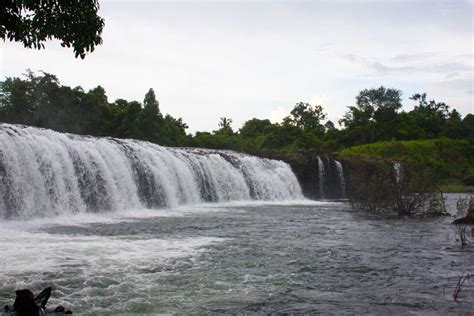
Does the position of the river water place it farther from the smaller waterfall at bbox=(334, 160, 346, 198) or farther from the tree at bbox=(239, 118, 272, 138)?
the tree at bbox=(239, 118, 272, 138)

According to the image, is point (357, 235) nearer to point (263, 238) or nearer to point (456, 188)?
point (263, 238)

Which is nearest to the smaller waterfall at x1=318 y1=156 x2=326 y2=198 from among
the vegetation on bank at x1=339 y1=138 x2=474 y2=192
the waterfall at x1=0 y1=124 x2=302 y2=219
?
the waterfall at x1=0 y1=124 x2=302 y2=219

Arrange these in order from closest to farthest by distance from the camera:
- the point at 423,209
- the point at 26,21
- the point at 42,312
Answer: the point at 42,312, the point at 26,21, the point at 423,209

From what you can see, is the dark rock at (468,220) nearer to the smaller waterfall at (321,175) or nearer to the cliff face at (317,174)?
the cliff face at (317,174)

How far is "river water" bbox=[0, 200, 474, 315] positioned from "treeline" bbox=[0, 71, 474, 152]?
2671 cm

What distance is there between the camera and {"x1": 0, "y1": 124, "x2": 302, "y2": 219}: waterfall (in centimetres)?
1707

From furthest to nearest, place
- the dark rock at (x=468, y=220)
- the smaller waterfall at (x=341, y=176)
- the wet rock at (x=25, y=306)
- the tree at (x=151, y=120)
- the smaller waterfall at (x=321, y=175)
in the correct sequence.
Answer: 1. the tree at (x=151, y=120)
2. the smaller waterfall at (x=341, y=176)
3. the smaller waterfall at (x=321, y=175)
4. the dark rock at (x=468, y=220)
5. the wet rock at (x=25, y=306)

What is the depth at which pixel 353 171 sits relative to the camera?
40031 millimetres

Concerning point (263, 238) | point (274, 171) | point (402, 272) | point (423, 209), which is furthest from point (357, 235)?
point (274, 171)

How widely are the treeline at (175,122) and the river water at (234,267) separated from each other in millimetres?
26714

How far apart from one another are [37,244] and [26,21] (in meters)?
6.37

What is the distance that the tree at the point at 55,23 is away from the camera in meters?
6.13

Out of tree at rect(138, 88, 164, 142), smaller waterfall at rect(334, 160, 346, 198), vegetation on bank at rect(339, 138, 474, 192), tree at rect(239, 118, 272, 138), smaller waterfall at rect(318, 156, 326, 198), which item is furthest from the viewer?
tree at rect(239, 118, 272, 138)

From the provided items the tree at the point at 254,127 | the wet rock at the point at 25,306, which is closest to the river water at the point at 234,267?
the wet rock at the point at 25,306
